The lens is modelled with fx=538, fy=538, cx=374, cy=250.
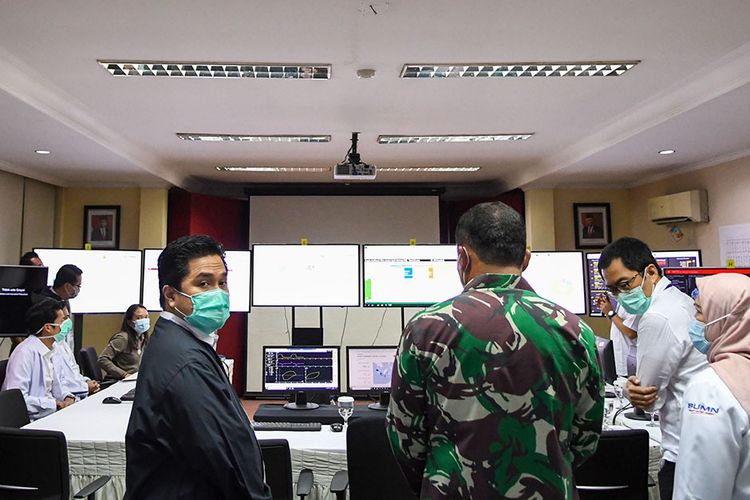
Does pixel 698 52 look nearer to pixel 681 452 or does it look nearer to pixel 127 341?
pixel 681 452

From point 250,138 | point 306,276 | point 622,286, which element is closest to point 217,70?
point 306,276

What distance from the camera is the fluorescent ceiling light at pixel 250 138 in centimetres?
477

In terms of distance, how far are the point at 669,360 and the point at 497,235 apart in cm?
106

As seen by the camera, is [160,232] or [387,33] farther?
[160,232]

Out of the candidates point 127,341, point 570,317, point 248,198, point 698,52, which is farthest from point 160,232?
point 570,317

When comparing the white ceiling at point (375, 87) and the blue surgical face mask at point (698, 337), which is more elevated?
the white ceiling at point (375, 87)

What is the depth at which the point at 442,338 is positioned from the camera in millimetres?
1155

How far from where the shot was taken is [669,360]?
1878 mm

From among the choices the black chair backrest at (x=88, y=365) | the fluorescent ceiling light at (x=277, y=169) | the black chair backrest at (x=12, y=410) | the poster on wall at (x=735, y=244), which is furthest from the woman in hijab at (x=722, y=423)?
the fluorescent ceiling light at (x=277, y=169)

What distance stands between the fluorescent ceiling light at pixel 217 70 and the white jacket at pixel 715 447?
Answer: 264 centimetres

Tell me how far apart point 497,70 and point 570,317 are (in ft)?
8.15

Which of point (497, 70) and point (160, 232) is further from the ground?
point (497, 70)

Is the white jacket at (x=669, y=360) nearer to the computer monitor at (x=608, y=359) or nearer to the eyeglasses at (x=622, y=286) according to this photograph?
the eyeglasses at (x=622, y=286)

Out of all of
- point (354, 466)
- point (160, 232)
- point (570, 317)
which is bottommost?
point (354, 466)
